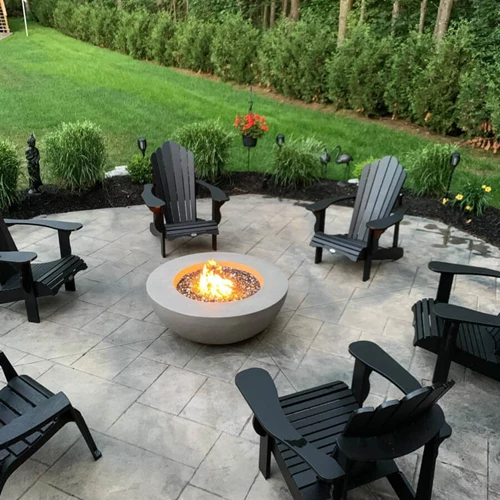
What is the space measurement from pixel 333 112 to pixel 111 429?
380 inches

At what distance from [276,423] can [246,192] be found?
191 inches

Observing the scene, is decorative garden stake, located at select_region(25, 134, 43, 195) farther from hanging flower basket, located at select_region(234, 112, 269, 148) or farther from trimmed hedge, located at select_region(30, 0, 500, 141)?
trimmed hedge, located at select_region(30, 0, 500, 141)

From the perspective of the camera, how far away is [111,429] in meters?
2.77

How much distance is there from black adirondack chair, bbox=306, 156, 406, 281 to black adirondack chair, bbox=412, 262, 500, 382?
1.06m

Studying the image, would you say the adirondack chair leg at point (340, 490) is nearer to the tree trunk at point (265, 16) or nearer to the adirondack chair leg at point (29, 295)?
the adirondack chair leg at point (29, 295)

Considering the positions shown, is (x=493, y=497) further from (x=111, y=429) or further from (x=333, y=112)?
(x=333, y=112)

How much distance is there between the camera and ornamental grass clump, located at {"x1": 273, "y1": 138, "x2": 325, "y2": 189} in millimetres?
6570

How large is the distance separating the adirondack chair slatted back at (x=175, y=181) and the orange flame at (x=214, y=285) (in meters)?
1.51

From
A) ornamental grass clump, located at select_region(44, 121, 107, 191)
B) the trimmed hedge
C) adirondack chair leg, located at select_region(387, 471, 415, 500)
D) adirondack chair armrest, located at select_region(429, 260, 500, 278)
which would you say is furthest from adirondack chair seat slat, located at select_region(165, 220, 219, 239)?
the trimmed hedge

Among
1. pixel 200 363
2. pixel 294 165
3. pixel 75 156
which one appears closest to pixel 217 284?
pixel 200 363

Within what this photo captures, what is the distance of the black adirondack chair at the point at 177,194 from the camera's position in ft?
15.8

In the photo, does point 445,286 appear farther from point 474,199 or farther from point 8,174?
point 8,174

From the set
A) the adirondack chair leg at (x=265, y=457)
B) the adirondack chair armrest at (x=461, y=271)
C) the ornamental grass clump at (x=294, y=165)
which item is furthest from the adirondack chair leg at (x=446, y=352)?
the ornamental grass clump at (x=294, y=165)

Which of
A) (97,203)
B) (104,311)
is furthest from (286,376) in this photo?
(97,203)
